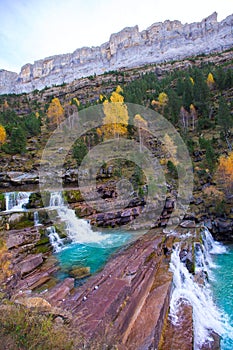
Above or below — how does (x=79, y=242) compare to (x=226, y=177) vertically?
below

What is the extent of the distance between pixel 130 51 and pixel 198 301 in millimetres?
124085

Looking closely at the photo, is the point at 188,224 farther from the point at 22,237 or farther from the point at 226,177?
the point at 22,237

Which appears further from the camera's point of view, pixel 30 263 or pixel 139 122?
pixel 139 122

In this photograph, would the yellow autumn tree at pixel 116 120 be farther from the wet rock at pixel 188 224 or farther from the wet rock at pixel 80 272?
the wet rock at pixel 80 272

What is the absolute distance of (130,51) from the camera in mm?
113938

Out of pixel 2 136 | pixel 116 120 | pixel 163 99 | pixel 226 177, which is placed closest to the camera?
pixel 226 177

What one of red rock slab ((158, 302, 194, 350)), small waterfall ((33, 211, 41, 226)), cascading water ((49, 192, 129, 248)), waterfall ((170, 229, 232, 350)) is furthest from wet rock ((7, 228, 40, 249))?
red rock slab ((158, 302, 194, 350))

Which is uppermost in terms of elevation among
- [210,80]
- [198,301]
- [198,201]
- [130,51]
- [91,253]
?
[130,51]

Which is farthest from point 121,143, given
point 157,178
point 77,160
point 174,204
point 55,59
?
point 55,59

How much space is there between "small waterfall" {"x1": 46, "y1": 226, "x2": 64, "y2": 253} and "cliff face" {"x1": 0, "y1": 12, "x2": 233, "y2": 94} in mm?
101879

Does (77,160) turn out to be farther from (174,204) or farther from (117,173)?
(174,204)

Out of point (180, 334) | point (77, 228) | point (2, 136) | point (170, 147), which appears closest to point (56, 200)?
point (77, 228)

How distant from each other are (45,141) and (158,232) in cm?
3654

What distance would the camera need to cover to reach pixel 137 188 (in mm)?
26234
